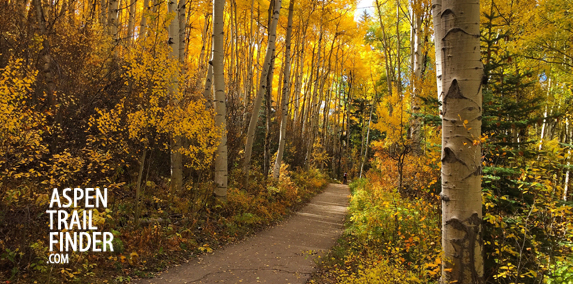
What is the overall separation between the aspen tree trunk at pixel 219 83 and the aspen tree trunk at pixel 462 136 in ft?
19.5

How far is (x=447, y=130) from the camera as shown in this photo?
6.69 ft

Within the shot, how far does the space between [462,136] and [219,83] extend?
20.8 ft

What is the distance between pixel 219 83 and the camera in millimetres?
7465

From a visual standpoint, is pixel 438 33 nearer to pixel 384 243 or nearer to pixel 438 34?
pixel 438 34

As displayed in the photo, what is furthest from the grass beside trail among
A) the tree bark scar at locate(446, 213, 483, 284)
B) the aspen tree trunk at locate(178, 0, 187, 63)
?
the aspen tree trunk at locate(178, 0, 187, 63)

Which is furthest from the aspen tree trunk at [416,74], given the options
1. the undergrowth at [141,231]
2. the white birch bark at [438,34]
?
the white birch bark at [438,34]

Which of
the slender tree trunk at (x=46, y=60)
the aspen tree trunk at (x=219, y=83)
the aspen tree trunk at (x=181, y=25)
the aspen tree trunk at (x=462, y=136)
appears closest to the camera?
the aspen tree trunk at (x=462, y=136)

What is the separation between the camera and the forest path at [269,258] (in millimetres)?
4766

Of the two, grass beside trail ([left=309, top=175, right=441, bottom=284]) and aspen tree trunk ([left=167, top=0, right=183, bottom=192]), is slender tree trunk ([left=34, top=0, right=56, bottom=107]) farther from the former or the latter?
grass beside trail ([left=309, top=175, right=441, bottom=284])

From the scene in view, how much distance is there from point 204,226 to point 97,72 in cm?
437

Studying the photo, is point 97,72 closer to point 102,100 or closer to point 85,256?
point 102,100

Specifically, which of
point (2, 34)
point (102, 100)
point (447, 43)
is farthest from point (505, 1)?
point (2, 34)

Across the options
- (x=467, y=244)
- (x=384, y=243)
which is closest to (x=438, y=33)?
(x=467, y=244)

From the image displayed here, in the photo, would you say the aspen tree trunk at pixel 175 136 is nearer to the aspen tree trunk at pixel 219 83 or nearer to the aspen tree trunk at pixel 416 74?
the aspen tree trunk at pixel 219 83
